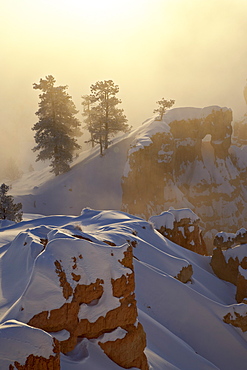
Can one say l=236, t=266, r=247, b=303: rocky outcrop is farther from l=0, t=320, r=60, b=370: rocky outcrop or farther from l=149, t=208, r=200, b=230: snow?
l=0, t=320, r=60, b=370: rocky outcrop

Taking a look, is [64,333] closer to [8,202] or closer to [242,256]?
[242,256]

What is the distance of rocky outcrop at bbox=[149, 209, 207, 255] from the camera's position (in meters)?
20.6

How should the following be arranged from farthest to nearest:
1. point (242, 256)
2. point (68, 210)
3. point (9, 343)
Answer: point (68, 210) → point (242, 256) → point (9, 343)

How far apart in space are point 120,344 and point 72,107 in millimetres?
30633

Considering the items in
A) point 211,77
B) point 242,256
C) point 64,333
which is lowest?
point 242,256

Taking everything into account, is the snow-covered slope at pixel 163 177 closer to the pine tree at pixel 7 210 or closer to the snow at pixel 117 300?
the pine tree at pixel 7 210

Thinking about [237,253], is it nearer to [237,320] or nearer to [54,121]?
[237,320]

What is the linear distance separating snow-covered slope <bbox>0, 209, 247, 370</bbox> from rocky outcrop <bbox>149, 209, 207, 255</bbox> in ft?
8.78

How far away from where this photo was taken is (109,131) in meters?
37.6

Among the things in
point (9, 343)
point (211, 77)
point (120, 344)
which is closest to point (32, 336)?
point (9, 343)

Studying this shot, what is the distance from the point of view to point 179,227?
68.9ft

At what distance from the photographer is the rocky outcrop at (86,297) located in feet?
19.8

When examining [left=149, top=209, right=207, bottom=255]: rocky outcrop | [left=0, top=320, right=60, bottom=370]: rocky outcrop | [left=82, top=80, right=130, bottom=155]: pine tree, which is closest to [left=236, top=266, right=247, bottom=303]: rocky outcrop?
[left=149, top=209, right=207, bottom=255]: rocky outcrop

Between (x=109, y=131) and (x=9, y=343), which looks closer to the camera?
(x=9, y=343)
